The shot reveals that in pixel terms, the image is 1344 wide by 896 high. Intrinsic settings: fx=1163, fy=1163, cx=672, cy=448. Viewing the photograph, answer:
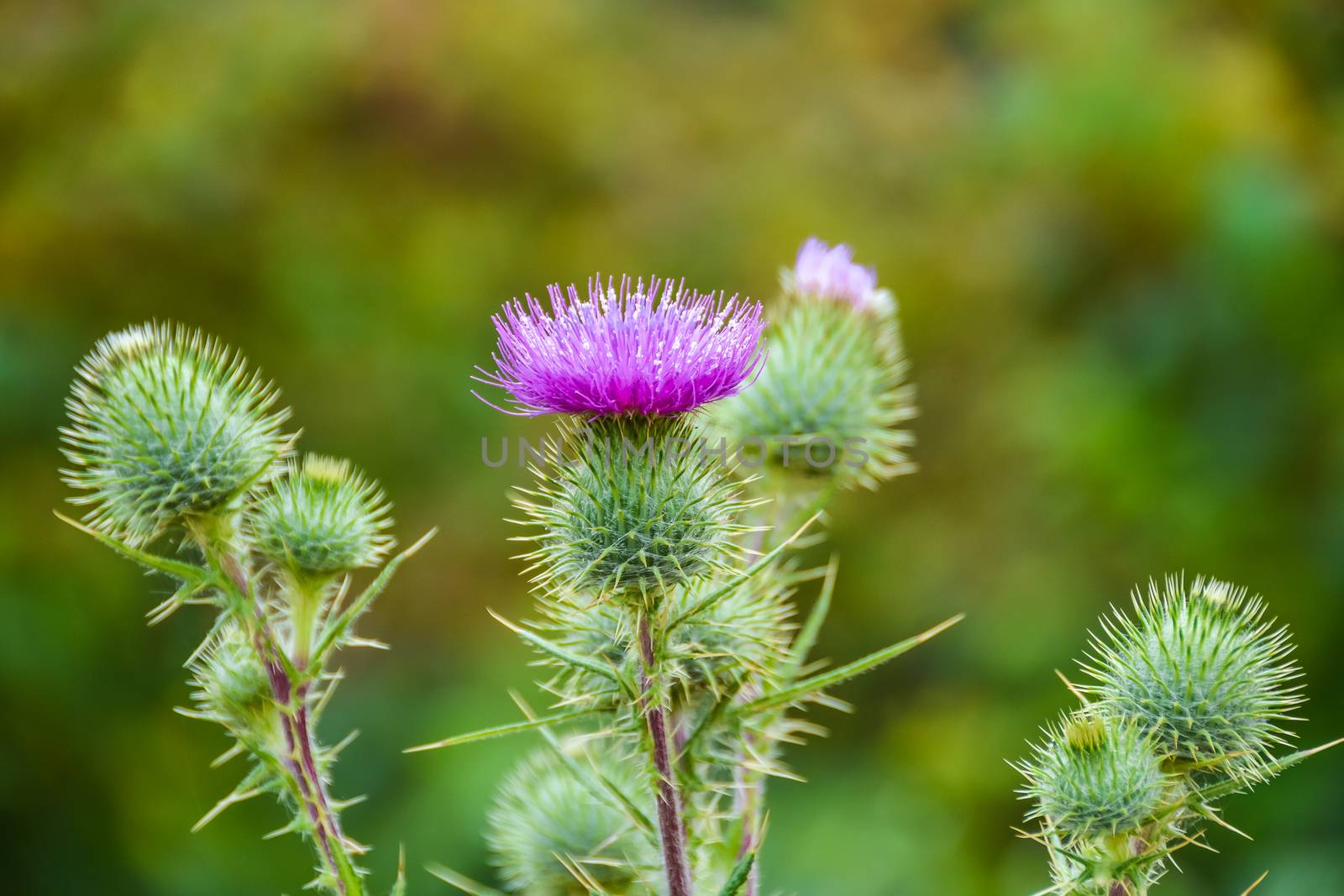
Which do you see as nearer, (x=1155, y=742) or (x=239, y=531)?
(x=1155, y=742)

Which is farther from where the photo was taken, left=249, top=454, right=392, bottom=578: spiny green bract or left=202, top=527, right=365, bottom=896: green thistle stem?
left=249, top=454, right=392, bottom=578: spiny green bract

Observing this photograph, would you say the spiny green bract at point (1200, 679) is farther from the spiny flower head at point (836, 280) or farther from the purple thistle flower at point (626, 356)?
the spiny flower head at point (836, 280)

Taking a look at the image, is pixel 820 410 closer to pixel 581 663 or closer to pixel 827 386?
pixel 827 386

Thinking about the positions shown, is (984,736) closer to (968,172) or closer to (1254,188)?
(1254,188)

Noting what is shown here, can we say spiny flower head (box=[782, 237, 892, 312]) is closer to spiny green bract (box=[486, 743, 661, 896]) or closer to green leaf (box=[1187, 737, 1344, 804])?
spiny green bract (box=[486, 743, 661, 896])

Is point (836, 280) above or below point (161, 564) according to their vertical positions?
above

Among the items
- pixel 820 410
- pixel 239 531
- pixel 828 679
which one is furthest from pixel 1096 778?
pixel 239 531

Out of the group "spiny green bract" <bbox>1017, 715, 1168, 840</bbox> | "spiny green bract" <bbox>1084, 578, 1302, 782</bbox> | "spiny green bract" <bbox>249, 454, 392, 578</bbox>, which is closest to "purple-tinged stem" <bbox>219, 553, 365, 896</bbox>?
"spiny green bract" <bbox>249, 454, 392, 578</bbox>
